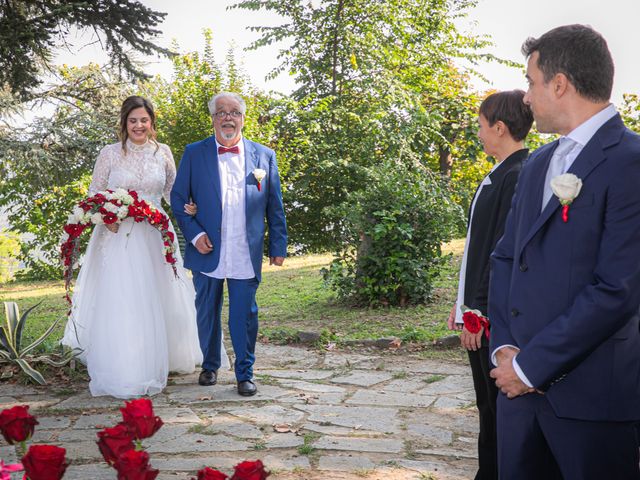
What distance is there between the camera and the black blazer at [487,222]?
3.30 metres

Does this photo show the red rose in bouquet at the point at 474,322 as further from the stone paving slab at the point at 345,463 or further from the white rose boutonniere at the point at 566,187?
the stone paving slab at the point at 345,463

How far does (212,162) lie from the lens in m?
5.81

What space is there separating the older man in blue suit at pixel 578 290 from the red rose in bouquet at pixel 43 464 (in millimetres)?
1336

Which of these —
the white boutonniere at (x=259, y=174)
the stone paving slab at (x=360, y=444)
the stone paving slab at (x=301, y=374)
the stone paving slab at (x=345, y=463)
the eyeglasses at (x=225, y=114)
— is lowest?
the stone paving slab at (x=301, y=374)

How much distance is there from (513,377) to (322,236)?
527 inches

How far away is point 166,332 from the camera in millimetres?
6309

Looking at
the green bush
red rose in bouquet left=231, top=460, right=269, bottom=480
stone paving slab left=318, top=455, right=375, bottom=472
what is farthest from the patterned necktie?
the green bush

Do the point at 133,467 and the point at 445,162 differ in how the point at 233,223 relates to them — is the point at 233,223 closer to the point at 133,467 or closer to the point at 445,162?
the point at 133,467

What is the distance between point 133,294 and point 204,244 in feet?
2.68

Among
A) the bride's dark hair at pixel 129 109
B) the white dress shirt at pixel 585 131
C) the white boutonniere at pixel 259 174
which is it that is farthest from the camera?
the bride's dark hair at pixel 129 109

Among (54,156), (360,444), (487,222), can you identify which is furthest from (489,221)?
(54,156)

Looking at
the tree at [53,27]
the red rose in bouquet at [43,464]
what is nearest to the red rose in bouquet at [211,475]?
the red rose in bouquet at [43,464]

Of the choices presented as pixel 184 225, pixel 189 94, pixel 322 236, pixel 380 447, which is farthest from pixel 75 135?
pixel 380 447

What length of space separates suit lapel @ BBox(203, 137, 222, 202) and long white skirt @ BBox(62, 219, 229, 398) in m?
0.88
